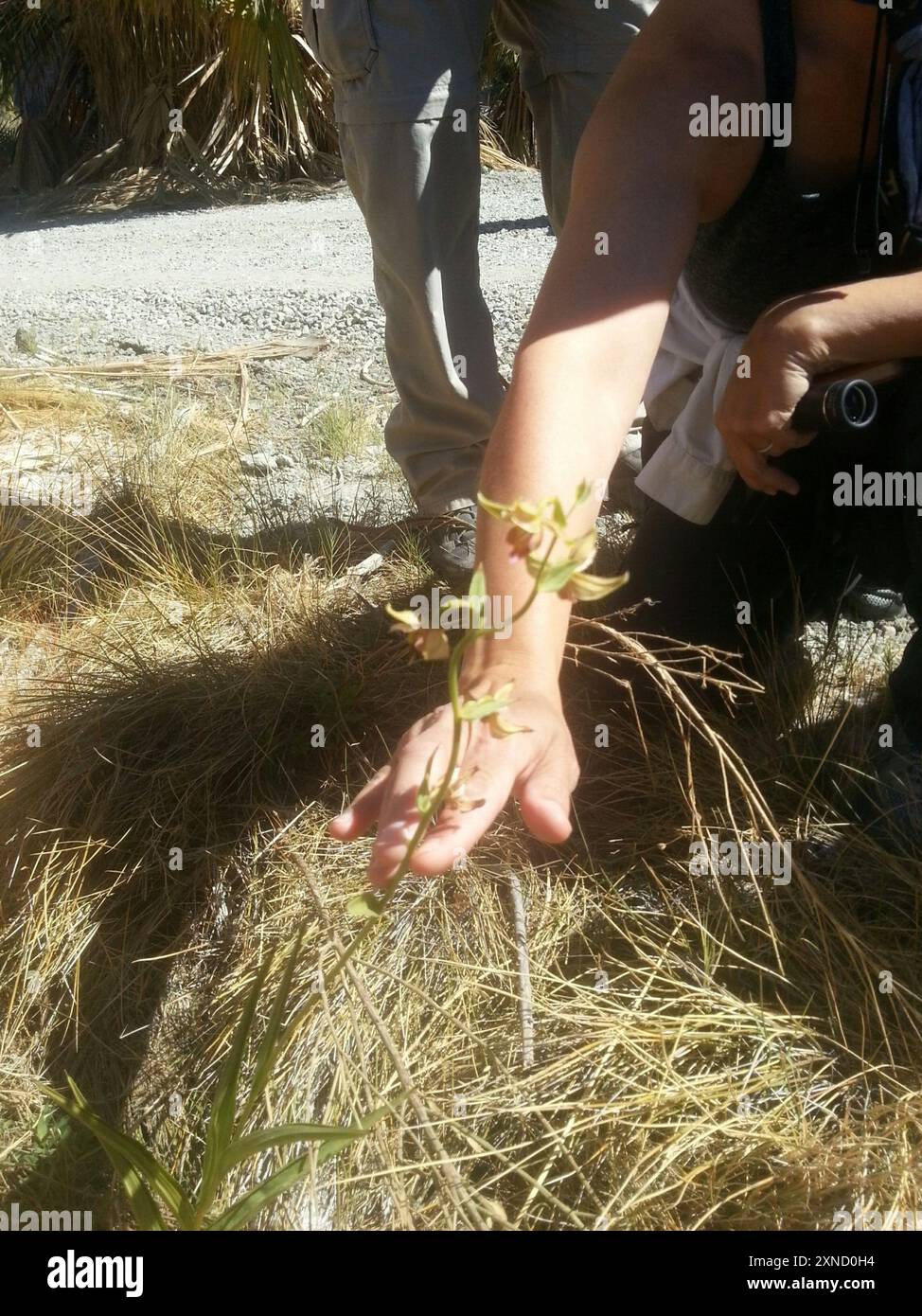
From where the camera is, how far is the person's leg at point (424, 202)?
2.12 meters

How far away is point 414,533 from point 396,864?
1.58 metres

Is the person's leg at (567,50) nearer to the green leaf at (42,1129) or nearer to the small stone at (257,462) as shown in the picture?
the small stone at (257,462)

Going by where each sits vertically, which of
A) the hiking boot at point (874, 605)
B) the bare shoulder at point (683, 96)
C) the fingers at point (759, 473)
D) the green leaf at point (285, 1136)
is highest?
the bare shoulder at point (683, 96)

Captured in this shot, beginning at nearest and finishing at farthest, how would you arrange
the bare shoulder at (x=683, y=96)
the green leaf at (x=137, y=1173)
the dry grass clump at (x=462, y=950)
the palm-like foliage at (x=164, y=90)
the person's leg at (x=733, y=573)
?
the green leaf at (x=137, y=1173), the dry grass clump at (x=462, y=950), the bare shoulder at (x=683, y=96), the person's leg at (x=733, y=573), the palm-like foliage at (x=164, y=90)

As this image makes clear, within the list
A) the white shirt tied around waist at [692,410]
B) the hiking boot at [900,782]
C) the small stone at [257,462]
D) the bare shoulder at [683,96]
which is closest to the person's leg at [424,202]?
the small stone at [257,462]

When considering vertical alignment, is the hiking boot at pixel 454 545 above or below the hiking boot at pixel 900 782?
above

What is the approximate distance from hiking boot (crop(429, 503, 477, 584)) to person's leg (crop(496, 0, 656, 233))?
0.73 meters

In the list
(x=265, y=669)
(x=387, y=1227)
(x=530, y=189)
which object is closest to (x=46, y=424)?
(x=265, y=669)

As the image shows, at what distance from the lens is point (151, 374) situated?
3535 millimetres

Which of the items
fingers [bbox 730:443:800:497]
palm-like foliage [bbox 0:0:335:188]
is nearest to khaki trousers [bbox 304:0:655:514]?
fingers [bbox 730:443:800:497]

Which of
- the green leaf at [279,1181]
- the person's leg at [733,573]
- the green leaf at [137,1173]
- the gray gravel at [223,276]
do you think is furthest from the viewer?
the gray gravel at [223,276]

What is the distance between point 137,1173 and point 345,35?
6.49 ft

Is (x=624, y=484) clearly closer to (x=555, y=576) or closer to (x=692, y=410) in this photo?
(x=692, y=410)
